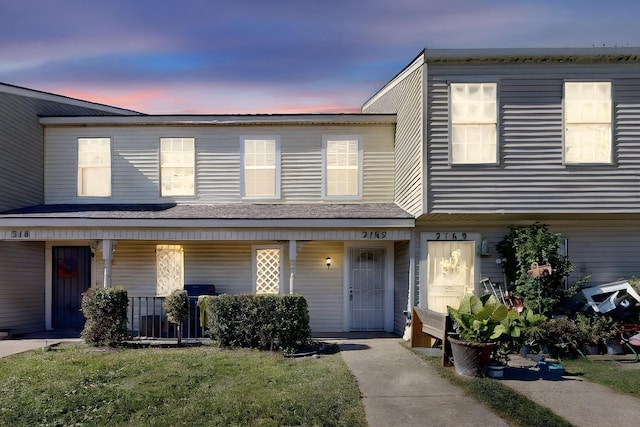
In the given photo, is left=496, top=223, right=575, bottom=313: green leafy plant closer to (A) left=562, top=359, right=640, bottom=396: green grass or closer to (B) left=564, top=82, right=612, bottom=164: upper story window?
(A) left=562, top=359, right=640, bottom=396: green grass

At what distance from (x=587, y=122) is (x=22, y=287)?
47.5ft

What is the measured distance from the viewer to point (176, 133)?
1516 centimetres

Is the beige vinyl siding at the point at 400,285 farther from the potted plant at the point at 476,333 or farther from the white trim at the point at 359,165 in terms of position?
the potted plant at the point at 476,333

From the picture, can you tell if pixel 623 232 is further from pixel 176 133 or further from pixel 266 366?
pixel 176 133

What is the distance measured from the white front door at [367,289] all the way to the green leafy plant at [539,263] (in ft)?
12.1

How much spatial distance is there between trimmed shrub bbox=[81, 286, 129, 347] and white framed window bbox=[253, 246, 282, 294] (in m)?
4.09

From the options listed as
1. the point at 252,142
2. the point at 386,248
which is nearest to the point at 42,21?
the point at 252,142

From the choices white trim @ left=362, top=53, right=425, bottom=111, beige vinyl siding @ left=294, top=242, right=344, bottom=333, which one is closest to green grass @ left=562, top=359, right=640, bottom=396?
beige vinyl siding @ left=294, top=242, right=344, bottom=333

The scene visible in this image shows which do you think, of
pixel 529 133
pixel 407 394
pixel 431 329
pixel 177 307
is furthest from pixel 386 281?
pixel 407 394

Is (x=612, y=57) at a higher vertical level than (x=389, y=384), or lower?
higher

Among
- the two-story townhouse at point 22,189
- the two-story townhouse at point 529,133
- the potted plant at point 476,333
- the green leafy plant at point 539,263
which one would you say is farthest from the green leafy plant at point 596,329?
the two-story townhouse at point 22,189

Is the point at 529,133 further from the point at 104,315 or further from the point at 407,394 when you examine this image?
the point at 104,315

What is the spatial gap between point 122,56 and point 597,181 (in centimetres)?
1278

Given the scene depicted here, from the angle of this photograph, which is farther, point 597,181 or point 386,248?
point 386,248
